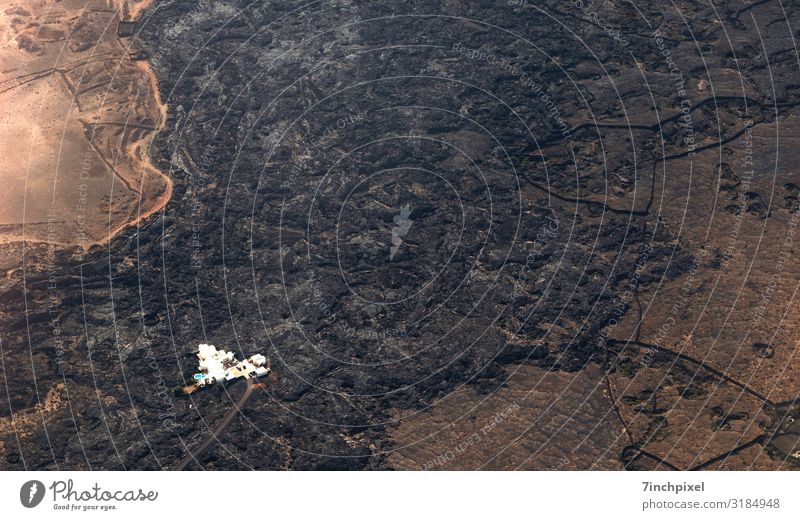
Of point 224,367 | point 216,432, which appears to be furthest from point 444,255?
point 216,432

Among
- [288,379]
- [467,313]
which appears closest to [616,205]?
[467,313]

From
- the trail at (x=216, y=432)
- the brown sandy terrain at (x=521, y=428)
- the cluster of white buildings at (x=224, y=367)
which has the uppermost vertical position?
the brown sandy terrain at (x=521, y=428)

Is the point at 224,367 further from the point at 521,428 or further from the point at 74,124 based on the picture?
the point at 74,124

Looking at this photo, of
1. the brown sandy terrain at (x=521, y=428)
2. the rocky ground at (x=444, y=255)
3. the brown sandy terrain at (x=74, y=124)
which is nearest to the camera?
the brown sandy terrain at (x=521, y=428)
